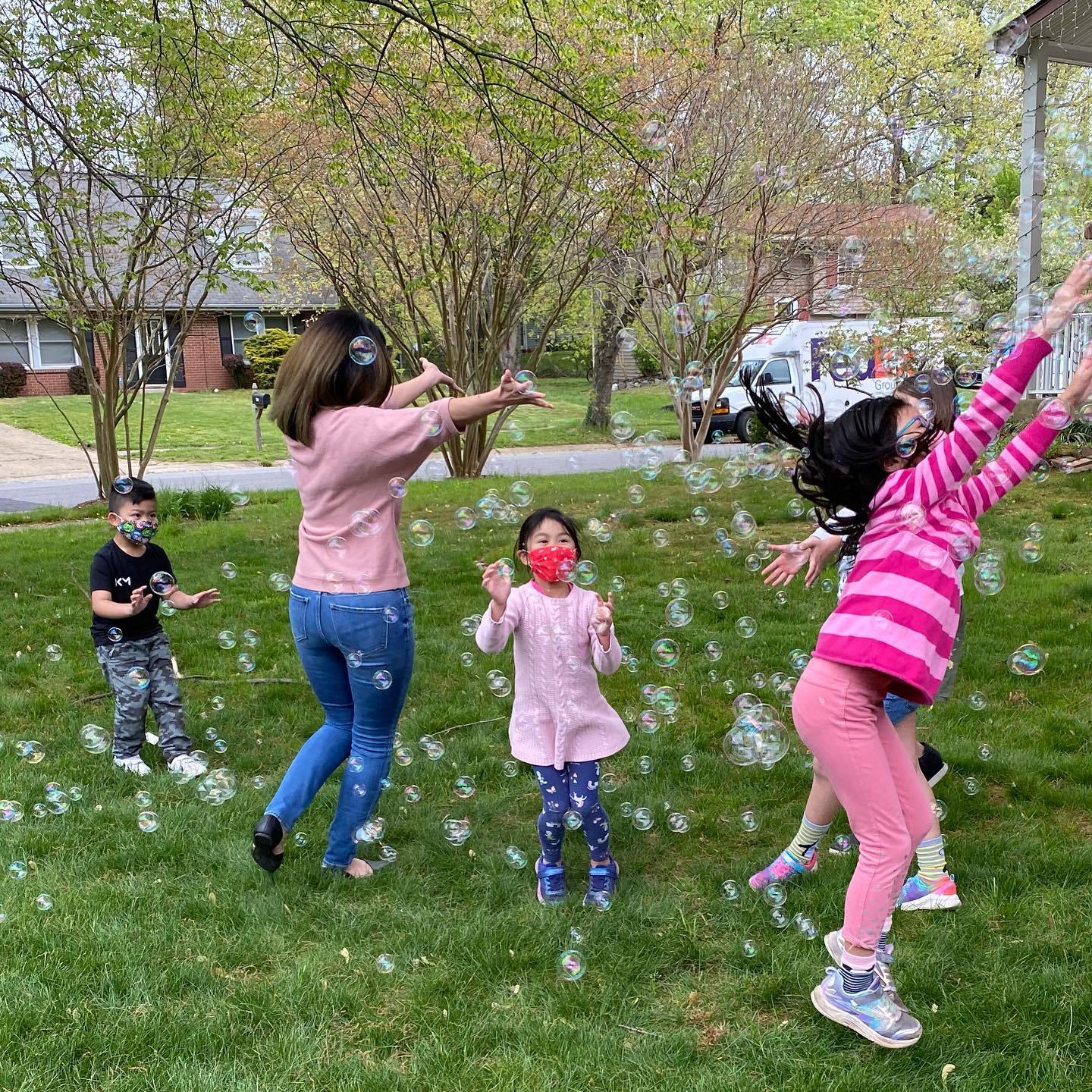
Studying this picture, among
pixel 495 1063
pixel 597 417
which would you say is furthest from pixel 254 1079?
pixel 597 417

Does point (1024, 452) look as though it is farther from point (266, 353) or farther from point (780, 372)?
point (266, 353)

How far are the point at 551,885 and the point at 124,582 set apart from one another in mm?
2487

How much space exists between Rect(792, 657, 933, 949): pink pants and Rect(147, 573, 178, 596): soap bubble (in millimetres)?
3057

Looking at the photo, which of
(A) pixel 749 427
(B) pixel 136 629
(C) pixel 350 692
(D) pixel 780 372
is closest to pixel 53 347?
(D) pixel 780 372

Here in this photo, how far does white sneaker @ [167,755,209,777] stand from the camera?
449cm

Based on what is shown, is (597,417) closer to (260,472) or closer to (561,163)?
(260,472)

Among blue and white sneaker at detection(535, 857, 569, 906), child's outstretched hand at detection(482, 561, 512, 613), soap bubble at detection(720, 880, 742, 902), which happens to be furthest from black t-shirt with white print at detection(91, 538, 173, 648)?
soap bubble at detection(720, 880, 742, 902)

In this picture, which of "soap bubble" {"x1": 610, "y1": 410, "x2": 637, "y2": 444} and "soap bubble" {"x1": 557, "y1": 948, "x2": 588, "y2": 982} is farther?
"soap bubble" {"x1": 610, "y1": 410, "x2": 637, "y2": 444}

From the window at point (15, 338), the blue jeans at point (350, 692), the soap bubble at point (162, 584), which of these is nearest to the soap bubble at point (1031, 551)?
the blue jeans at point (350, 692)

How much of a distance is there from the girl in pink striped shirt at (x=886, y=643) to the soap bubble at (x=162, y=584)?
3.01m

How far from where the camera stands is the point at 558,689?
3375mm

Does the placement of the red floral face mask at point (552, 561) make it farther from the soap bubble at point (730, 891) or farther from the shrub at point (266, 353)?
the shrub at point (266, 353)

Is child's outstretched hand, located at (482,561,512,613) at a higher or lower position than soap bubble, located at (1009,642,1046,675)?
higher

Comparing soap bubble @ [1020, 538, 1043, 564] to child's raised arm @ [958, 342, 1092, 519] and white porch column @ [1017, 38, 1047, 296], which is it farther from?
white porch column @ [1017, 38, 1047, 296]
